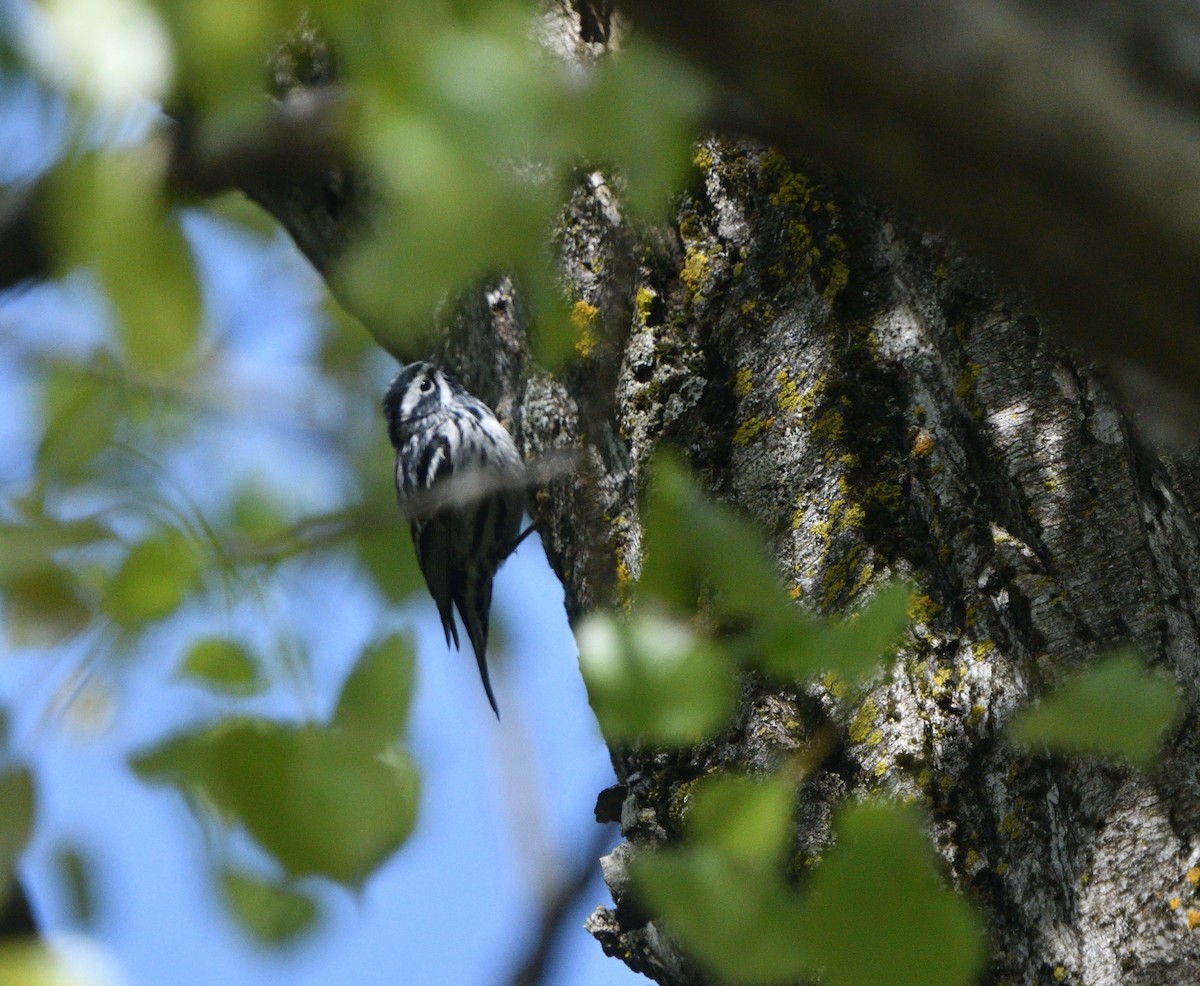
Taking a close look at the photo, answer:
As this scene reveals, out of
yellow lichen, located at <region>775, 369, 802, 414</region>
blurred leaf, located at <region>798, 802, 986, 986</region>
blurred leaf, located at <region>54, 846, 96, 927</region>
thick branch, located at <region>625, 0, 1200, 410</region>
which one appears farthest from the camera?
yellow lichen, located at <region>775, 369, 802, 414</region>

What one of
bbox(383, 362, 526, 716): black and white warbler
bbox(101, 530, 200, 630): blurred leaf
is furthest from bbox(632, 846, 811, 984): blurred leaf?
bbox(383, 362, 526, 716): black and white warbler

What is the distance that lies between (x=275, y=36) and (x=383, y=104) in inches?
15.1

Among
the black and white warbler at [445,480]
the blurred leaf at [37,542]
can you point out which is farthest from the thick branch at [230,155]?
the black and white warbler at [445,480]

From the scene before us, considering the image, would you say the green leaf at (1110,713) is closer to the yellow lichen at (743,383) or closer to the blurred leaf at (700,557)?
the blurred leaf at (700,557)

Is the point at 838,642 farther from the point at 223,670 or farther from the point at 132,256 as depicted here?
the point at 132,256

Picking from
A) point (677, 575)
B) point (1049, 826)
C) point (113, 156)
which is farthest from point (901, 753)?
point (113, 156)

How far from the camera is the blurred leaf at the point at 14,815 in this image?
0.99m

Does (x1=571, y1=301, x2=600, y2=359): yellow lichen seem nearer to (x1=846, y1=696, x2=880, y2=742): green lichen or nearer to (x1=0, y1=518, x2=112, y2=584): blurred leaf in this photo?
(x1=846, y1=696, x2=880, y2=742): green lichen

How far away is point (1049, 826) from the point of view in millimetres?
1677

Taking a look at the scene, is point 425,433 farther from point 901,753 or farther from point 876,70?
point 876,70

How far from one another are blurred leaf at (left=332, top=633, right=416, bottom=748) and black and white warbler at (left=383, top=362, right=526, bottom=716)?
11.8 feet

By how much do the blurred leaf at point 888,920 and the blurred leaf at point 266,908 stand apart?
440 mm

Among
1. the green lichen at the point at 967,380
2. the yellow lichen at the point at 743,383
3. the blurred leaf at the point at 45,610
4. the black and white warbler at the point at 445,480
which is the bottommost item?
the blurred leaf at the point at 45,610

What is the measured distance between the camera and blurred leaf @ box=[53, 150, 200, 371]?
958mm
